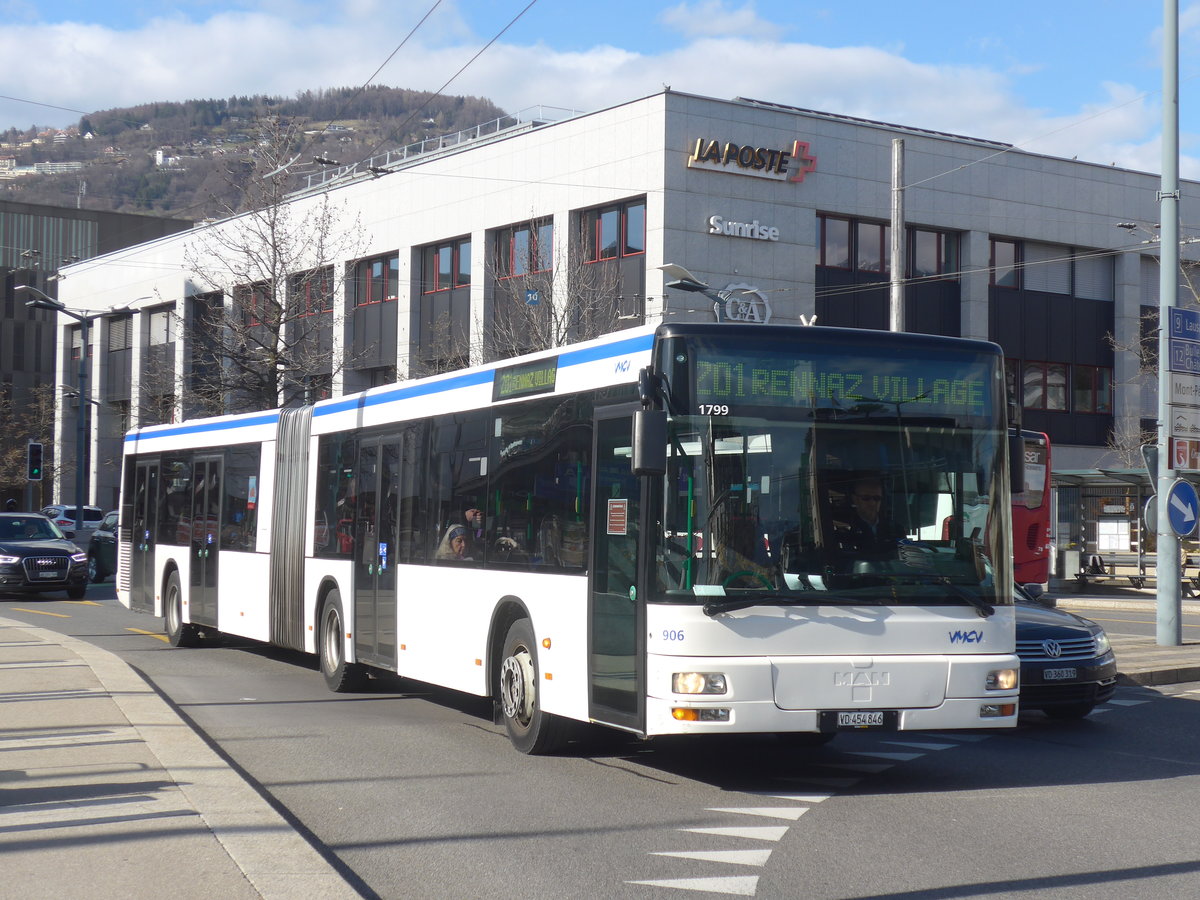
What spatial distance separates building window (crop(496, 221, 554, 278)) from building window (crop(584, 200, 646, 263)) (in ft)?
4.19

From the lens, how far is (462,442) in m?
12.2

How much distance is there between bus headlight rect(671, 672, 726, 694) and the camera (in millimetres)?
8789

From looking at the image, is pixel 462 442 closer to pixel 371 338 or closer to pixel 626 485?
pixel 626 485

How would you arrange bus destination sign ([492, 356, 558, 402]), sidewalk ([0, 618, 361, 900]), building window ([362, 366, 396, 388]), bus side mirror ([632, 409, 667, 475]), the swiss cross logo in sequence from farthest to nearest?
1. building window ([362, 366, 396, 388])
2. the swiss cross logo
3. bus destination sign ([492, 356, 558, 402])
4. bus side mirror ([632, 409, 667, 475])
5. sidewalk ([0, 618, 361, 900])

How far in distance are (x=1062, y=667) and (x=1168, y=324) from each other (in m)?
7.21

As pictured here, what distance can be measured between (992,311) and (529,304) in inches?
637

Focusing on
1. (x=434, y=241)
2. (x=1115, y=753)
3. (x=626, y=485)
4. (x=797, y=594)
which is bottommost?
(x=1115, y=753)

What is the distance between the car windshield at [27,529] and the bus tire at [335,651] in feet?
60.0

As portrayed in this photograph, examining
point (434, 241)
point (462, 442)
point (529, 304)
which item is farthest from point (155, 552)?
point (434, 241)

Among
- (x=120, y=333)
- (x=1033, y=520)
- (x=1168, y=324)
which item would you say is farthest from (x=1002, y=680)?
(x=120, y=333)

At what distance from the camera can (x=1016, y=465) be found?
386 inches

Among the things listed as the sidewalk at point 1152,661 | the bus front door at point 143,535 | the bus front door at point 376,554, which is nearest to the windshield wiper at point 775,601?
the bus front door at point 376,554

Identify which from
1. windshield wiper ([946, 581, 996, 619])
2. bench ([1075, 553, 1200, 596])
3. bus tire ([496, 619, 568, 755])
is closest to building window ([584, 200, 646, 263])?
bench ([1075, 553, 1200, 596])

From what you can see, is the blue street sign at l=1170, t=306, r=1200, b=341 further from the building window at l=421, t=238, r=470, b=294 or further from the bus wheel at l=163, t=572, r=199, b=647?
the building window at l=421, t=238, r=470, b=294
